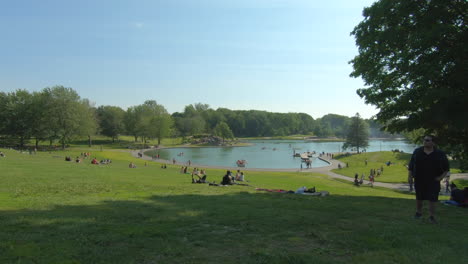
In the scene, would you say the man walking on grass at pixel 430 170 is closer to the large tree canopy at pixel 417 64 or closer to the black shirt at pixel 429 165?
the black shirt at pixel 429 165

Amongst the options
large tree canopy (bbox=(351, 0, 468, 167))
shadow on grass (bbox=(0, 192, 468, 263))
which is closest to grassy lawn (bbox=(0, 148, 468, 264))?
shadow on grass (bbox=(0, 192, 468, 263))

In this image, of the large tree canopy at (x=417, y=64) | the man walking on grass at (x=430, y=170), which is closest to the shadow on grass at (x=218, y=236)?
the man walking on grass at (x=430, y=170)

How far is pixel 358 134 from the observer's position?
290 feet

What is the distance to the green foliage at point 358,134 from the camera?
88125 millimetres

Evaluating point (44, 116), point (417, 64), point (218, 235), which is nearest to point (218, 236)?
point (218, 235)

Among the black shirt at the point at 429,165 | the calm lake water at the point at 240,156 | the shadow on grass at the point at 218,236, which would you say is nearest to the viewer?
the shadow on grass at the point at 218,236

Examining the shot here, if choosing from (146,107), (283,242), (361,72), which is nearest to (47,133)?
(146,107)

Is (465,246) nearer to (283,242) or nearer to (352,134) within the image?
(283,242)

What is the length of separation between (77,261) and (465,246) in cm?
657

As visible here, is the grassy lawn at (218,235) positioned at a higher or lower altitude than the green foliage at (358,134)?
lower

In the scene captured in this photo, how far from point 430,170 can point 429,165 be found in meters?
0.13

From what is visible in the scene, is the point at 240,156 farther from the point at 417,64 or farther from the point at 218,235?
the point at 218,235

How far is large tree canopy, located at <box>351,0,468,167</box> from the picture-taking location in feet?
38.7

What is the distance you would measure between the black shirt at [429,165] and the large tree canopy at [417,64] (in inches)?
203
